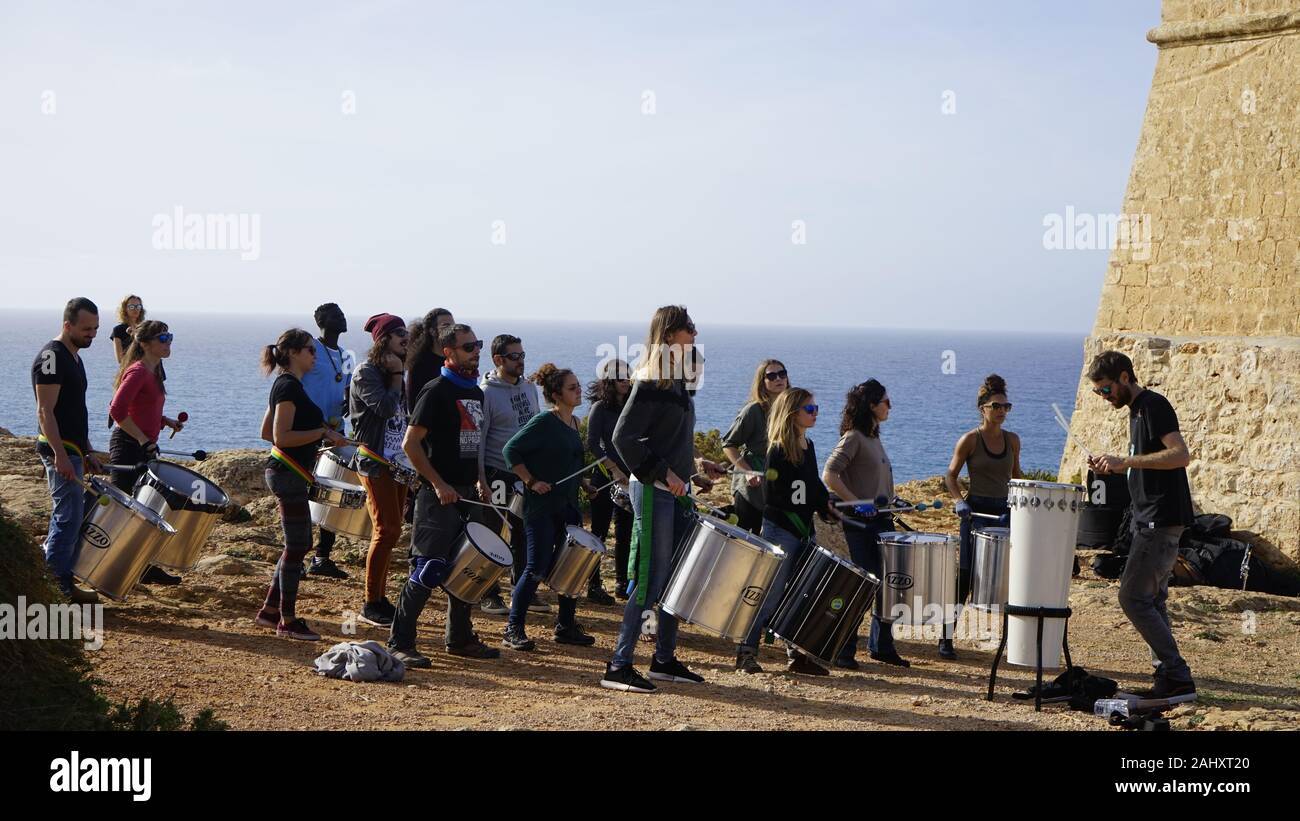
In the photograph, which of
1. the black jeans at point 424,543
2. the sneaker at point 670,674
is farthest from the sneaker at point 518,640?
the sneaker at point 670,674

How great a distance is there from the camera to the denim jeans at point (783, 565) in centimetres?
795

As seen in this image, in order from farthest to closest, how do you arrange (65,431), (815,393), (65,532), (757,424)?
(815,393) < (757,424) < (65,431) < (65,532)

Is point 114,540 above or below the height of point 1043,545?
below

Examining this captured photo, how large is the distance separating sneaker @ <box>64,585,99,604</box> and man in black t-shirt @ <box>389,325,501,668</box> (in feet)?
6.72

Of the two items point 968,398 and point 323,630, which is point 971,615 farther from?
point 968,398

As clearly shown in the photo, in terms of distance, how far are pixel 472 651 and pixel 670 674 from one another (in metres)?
1.24

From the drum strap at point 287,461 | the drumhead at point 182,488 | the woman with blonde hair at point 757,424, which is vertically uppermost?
the woman with blonde hair at point 757,424

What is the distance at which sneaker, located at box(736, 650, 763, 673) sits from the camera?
8078mm

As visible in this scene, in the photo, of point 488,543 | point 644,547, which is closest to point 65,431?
point 488,543

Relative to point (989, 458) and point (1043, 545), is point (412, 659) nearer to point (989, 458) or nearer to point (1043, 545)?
point (1043, 545)

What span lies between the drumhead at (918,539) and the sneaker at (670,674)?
1592mm

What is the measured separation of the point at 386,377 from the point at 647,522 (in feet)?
8.82

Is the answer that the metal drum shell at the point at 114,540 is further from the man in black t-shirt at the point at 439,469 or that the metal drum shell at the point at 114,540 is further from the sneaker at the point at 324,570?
the sneaker at the point at 324,570

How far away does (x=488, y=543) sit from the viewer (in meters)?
7.74
